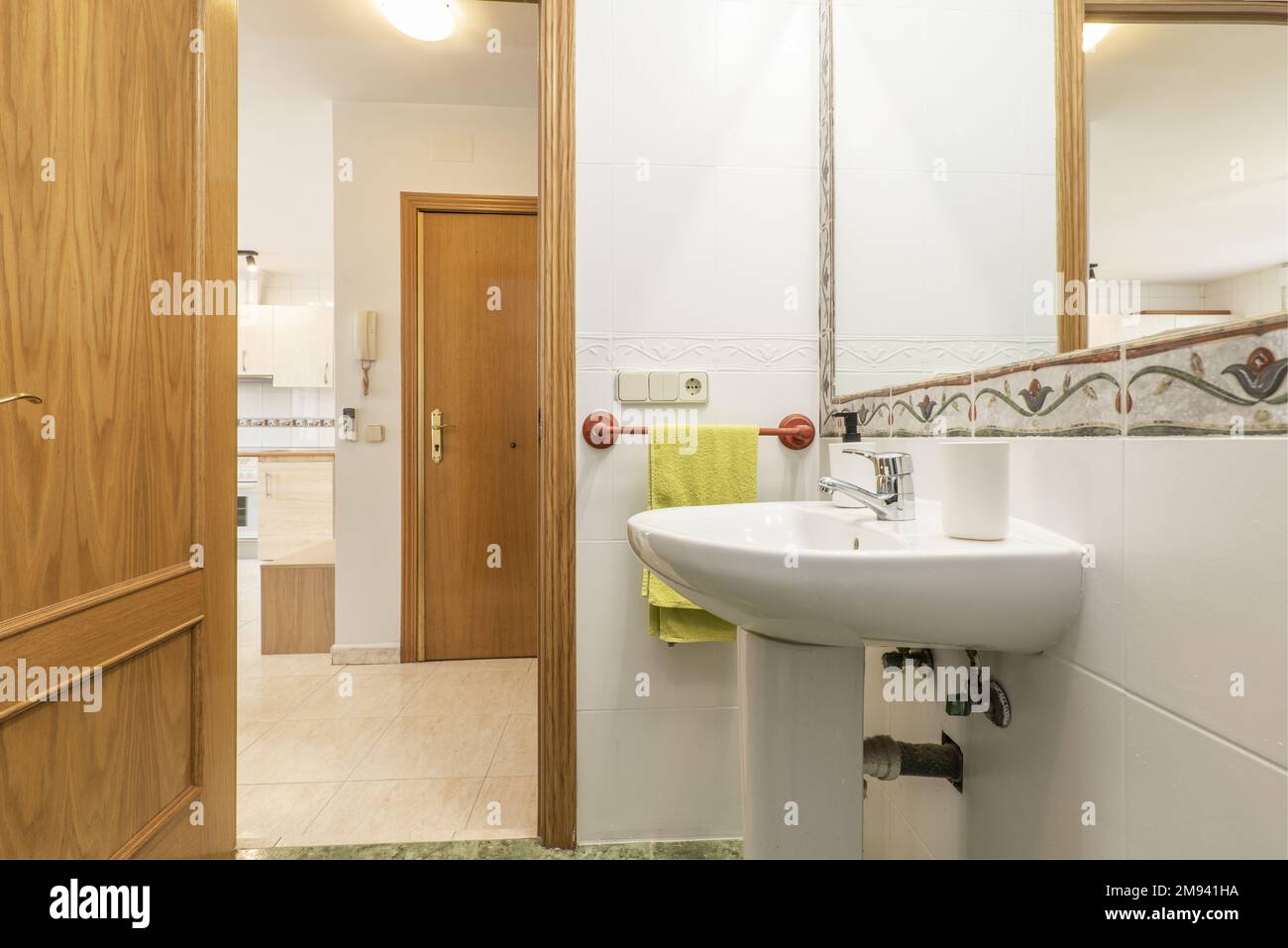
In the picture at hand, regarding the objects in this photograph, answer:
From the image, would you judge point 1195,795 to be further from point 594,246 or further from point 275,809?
point 275,809

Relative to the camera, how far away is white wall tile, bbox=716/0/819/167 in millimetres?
1424

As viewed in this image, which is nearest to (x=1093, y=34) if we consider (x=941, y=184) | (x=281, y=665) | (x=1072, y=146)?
(x=1072, y=146)

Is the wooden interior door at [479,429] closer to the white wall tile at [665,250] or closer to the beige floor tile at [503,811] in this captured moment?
the beige floor tile at [503,811]

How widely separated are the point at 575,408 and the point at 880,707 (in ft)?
2.85

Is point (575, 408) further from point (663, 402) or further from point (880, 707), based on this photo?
point (880, 707)

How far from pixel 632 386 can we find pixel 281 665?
2.25 m

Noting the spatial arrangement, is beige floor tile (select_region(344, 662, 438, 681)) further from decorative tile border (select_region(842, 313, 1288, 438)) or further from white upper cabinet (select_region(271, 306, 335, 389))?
white upper cabinet (select_region(271, 306, 335, 389))

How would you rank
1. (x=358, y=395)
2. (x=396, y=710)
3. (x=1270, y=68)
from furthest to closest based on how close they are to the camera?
(x=358, y=395), (x=396, y=710), (x=1270, y=68)

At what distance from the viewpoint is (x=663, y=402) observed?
142 cm

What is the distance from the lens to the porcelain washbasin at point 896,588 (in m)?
0.63

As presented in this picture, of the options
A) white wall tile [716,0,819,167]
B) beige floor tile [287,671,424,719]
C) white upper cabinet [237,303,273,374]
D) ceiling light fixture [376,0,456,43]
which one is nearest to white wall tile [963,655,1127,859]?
white wall tile [716,0,819,167]
